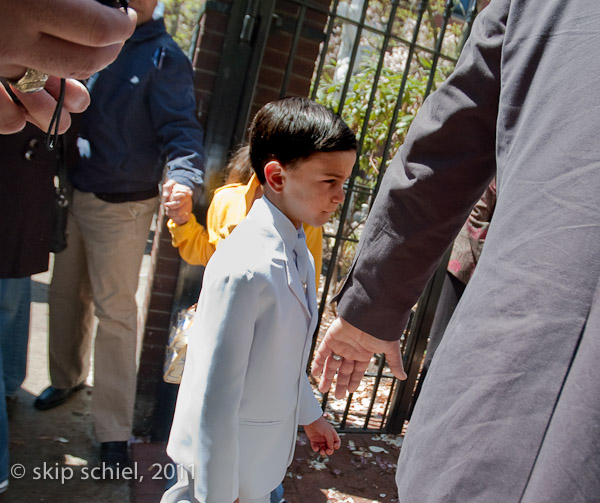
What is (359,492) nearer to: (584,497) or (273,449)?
(273,449)

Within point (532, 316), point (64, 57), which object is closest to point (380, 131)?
point (532, 316)

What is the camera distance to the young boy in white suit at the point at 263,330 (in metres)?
1.71

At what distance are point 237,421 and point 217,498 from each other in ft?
0.72

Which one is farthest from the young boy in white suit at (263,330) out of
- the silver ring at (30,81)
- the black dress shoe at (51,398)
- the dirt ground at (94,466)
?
the black dress shoe at (51,398)

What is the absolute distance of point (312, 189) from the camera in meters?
2.04

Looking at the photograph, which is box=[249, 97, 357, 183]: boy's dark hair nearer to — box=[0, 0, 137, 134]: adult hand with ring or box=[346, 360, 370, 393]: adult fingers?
box=[346, 360, 370, 393]: adult fingers

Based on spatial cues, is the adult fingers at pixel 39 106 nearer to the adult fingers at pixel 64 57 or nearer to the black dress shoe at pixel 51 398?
the adult fingers at pixel 64 57

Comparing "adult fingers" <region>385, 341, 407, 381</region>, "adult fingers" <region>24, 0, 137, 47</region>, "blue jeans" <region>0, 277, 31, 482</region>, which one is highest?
"adult fingers" <region>24, 0, 137, 47</region>

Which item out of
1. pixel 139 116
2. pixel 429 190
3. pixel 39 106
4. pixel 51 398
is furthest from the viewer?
pixel 51 398

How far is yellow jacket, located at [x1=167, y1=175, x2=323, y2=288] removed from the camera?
241 centimetres

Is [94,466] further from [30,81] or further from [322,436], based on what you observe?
[30,81]

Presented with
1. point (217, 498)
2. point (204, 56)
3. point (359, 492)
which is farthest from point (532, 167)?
point (359, 492)

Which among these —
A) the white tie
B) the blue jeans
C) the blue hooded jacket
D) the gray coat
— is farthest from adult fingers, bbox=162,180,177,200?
the gray coat

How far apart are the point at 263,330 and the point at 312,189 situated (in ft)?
1.75
